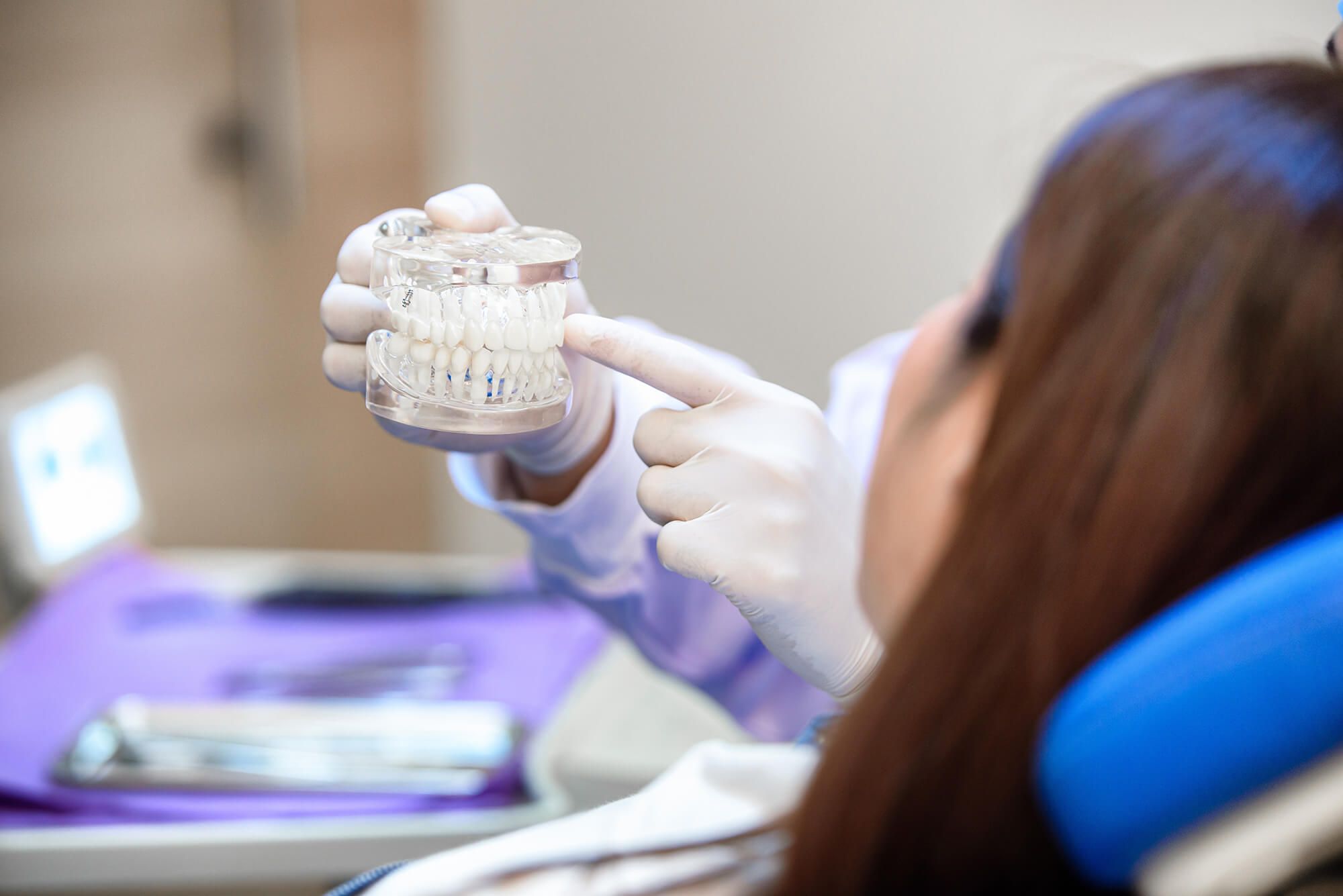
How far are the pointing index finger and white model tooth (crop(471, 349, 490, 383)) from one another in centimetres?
5

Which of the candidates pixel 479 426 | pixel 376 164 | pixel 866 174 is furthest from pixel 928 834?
pixel 376 164

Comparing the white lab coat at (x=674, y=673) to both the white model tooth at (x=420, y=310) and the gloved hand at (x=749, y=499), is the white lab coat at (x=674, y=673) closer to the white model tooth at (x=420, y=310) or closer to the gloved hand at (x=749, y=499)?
the gloved hand at (x=749, y=499)

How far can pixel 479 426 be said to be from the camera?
0.68 metres

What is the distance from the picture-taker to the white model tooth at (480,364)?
69 centimetres

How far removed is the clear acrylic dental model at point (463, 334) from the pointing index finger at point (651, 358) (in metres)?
0.02

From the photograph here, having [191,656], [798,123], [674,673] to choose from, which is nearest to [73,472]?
[191,656]

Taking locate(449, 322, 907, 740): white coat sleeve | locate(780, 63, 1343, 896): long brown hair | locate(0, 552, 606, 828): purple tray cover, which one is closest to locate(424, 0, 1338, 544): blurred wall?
locate(0, 552, 606, 828): purple tray cover

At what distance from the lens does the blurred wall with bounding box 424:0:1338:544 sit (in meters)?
1.94

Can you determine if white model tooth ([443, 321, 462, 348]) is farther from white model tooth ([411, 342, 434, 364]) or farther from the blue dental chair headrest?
the blue dental chair headrest

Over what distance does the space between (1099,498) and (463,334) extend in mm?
375

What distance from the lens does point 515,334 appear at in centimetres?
69

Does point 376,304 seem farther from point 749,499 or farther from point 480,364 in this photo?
point 749,499

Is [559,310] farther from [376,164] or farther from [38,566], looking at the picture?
[376,164]

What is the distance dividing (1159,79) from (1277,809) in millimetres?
365
